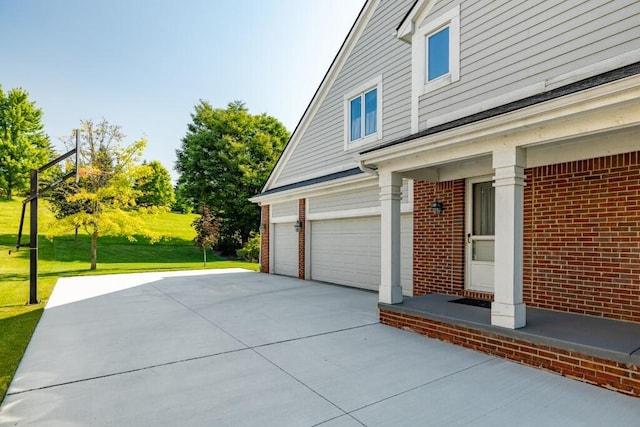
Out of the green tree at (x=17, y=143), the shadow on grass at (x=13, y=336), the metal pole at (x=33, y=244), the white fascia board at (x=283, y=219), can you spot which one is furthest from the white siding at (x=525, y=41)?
the green tree at (x=17, y=143)

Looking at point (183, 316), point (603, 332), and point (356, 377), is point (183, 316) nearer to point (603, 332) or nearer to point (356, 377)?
point (356, 377)

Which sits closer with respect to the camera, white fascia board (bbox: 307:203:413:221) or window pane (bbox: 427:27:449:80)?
window pane (bbox: 427:27:449:80)

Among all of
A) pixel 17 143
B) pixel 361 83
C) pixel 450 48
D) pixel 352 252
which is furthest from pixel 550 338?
pixel 17 143

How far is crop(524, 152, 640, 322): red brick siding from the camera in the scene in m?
4.72

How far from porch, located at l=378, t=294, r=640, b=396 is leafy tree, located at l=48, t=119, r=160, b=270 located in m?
13.6

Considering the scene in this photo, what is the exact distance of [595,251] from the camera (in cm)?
502

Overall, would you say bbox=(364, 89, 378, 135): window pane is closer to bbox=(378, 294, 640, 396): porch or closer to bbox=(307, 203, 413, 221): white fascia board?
bbox=(307, 203, 413, 221): white fascia board

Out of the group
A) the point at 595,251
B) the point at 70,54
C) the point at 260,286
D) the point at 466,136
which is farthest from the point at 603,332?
the point at 70,54

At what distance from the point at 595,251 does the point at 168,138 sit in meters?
32.1

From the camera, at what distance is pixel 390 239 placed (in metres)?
6.08

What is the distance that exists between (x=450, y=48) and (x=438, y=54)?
309 mm

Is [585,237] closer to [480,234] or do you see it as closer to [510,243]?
[510,243]

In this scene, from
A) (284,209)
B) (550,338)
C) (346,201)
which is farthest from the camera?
(284,209)

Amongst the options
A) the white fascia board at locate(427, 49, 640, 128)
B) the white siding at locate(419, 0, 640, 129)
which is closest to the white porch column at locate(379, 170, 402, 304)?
the white fascia board at locate(427, 49, 640, 128)
